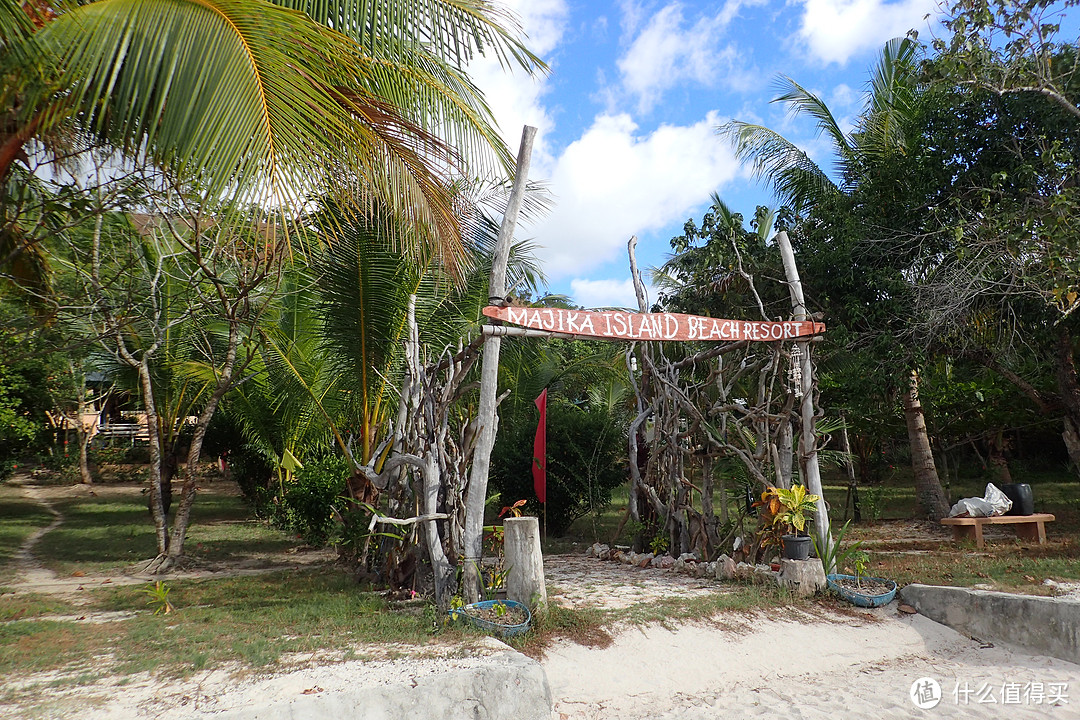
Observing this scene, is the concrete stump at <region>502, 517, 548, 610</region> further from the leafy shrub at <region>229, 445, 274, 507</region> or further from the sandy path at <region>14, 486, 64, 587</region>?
the leafy shrub at <region>229, 445, 274, 507</region>

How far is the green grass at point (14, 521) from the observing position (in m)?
9.51

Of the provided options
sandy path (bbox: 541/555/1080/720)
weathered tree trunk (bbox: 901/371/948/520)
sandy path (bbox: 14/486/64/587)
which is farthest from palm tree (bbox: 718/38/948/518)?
sandy path (bbox: 14/486/64/587)

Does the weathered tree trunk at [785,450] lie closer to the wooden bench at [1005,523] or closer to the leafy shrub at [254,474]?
the wooden bench at [1005,523]

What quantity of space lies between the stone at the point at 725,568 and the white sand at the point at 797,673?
1.11m

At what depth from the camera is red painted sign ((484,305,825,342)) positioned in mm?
5984

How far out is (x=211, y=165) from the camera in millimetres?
3719

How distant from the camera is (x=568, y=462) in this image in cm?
1095

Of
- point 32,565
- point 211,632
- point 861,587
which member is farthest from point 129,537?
point 861,587

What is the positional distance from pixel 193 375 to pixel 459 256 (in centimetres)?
606

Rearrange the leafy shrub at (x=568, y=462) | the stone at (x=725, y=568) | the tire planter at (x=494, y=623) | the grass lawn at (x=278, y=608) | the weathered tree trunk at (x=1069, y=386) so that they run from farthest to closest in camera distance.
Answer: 1. the leafy shrub at (x=568, y=462)
2. the weathered tree trunk at (x=1069, y=386)
3. the stone at (x=725, y=568)
4. the tire planter at (x=494, y=623)
5. the grass lawn at (x=278, y=608)

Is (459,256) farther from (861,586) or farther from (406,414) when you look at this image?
(861,586)

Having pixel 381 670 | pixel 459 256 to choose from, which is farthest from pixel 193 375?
pixel 381 670

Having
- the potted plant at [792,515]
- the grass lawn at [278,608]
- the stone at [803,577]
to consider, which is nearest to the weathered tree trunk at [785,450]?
the potted plant at [792,515]

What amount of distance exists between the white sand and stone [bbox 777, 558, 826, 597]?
0.43m
